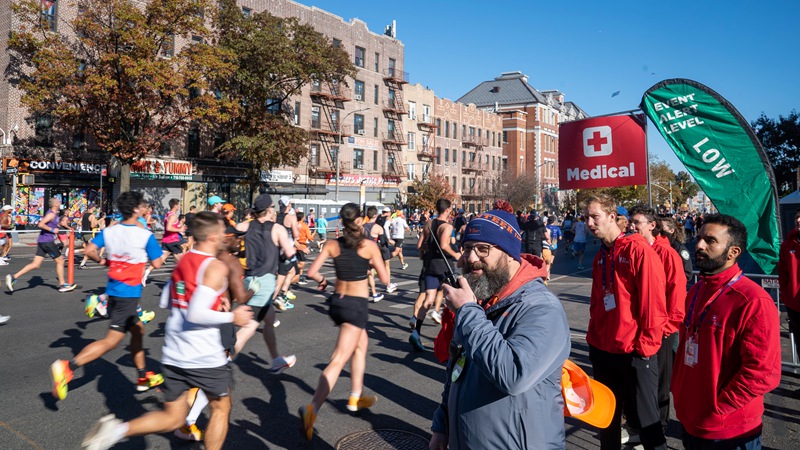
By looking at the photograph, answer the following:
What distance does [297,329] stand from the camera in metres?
8.52

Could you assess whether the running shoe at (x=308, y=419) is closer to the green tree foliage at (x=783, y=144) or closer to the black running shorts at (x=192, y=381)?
the black running shorts at (x=192, y=381)

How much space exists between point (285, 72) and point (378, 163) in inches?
673

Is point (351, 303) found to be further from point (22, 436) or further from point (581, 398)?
point (581, 398)

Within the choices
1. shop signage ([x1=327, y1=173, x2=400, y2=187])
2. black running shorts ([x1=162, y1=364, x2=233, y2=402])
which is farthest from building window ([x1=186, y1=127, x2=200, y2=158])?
black running shorts ([x1=162, y1=364, x2=233, y2=402])

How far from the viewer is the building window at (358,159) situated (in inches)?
1909

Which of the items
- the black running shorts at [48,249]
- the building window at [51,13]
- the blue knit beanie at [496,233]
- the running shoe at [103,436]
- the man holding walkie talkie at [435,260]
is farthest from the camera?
the building window at [51,13]

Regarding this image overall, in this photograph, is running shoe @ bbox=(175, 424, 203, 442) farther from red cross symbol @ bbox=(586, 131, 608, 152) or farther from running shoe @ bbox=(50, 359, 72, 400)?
red cross symbol @ bbox=(586, 131, 608, 152)

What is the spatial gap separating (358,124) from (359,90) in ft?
9.38

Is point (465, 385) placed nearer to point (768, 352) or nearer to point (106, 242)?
point (768, 352)

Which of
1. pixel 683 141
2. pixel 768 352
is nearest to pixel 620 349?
pixel 768 352

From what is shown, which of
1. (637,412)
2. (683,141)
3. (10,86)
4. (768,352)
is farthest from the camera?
(10,86)

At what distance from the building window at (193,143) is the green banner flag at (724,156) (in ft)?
117

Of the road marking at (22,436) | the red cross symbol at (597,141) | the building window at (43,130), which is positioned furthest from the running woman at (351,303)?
the building window at (43,130)

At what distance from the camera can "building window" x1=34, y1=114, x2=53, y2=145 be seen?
29.8 metres
